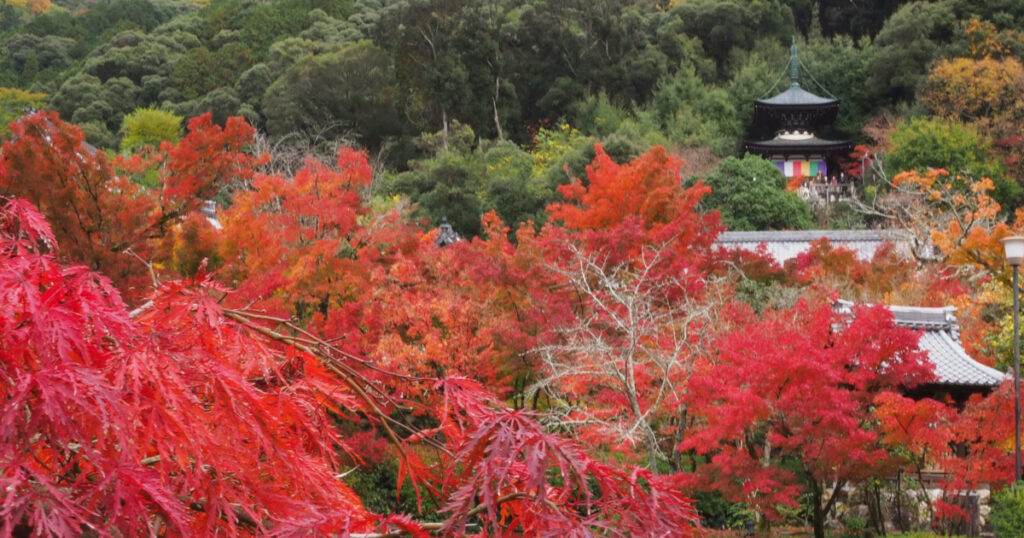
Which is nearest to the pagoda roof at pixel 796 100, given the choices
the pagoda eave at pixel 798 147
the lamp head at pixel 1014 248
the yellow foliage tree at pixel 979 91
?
the pagoda eave at pixel 798 147

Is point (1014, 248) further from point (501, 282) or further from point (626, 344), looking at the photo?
point (501, 282)

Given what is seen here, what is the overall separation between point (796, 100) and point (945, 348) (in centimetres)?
2143

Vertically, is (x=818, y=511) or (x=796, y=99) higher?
(x=796, y=99)

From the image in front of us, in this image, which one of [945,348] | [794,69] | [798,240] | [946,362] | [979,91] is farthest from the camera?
[794,69]

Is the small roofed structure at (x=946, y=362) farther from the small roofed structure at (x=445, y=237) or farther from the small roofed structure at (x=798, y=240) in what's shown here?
the small roofed structure at (x=798, y=240)

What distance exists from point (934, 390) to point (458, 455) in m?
11.8

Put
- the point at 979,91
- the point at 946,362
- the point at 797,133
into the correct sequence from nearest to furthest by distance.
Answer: the point at 946,362 → the point at 979,91 → the point at 797,133

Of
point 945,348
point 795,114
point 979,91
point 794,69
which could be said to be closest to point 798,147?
point 795,114

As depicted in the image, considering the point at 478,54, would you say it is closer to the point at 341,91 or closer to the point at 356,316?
the point at 341,91

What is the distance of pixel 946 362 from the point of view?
12.4 metres

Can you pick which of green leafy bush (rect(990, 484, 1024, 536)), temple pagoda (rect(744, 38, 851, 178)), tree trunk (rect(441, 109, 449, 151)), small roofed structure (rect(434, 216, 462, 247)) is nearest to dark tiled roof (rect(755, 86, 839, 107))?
temple pagoda (rect(744, 38, 851, 178))

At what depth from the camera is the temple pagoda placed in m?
32.2

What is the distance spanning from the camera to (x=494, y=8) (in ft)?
115

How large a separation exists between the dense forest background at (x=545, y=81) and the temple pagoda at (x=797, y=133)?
2.49ft
